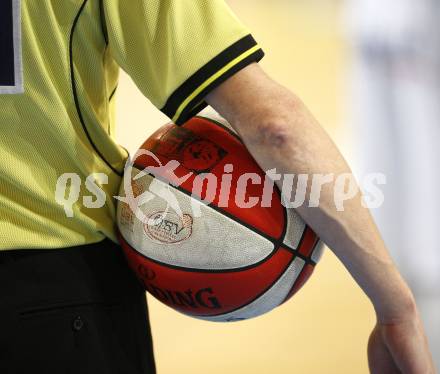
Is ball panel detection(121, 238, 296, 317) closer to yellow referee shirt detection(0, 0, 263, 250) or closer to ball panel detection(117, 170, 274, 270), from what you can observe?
A: ball panel detection(117, 170, 274, 270)

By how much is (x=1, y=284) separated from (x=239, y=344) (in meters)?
1.84

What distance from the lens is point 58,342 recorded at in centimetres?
100

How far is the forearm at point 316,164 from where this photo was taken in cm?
93

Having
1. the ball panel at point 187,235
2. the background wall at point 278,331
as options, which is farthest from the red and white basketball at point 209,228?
the background wall at point 278,331

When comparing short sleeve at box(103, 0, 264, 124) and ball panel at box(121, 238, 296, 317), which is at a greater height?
short sleeve at box(103, 0, 264, 124)

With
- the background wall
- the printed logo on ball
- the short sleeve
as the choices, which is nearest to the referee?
the short sleeve

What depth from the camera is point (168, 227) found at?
115 cm

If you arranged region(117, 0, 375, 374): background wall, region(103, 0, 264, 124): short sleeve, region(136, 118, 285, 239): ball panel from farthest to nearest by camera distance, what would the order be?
1. region(117, 0, 375, 374): background wall
2. region(136, 118, 285, 239): ball panel
3. region(103, 0, 264, 124): short sleeve

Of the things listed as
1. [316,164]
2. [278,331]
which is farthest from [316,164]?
[278,331]

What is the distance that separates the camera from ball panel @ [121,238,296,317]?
115 cm

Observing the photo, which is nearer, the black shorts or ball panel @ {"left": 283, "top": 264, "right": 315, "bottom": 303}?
the black shorts

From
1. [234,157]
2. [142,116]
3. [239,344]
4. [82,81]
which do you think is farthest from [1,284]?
[142,116]

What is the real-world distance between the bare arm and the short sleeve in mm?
25

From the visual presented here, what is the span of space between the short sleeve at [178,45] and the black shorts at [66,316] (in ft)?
0.94
